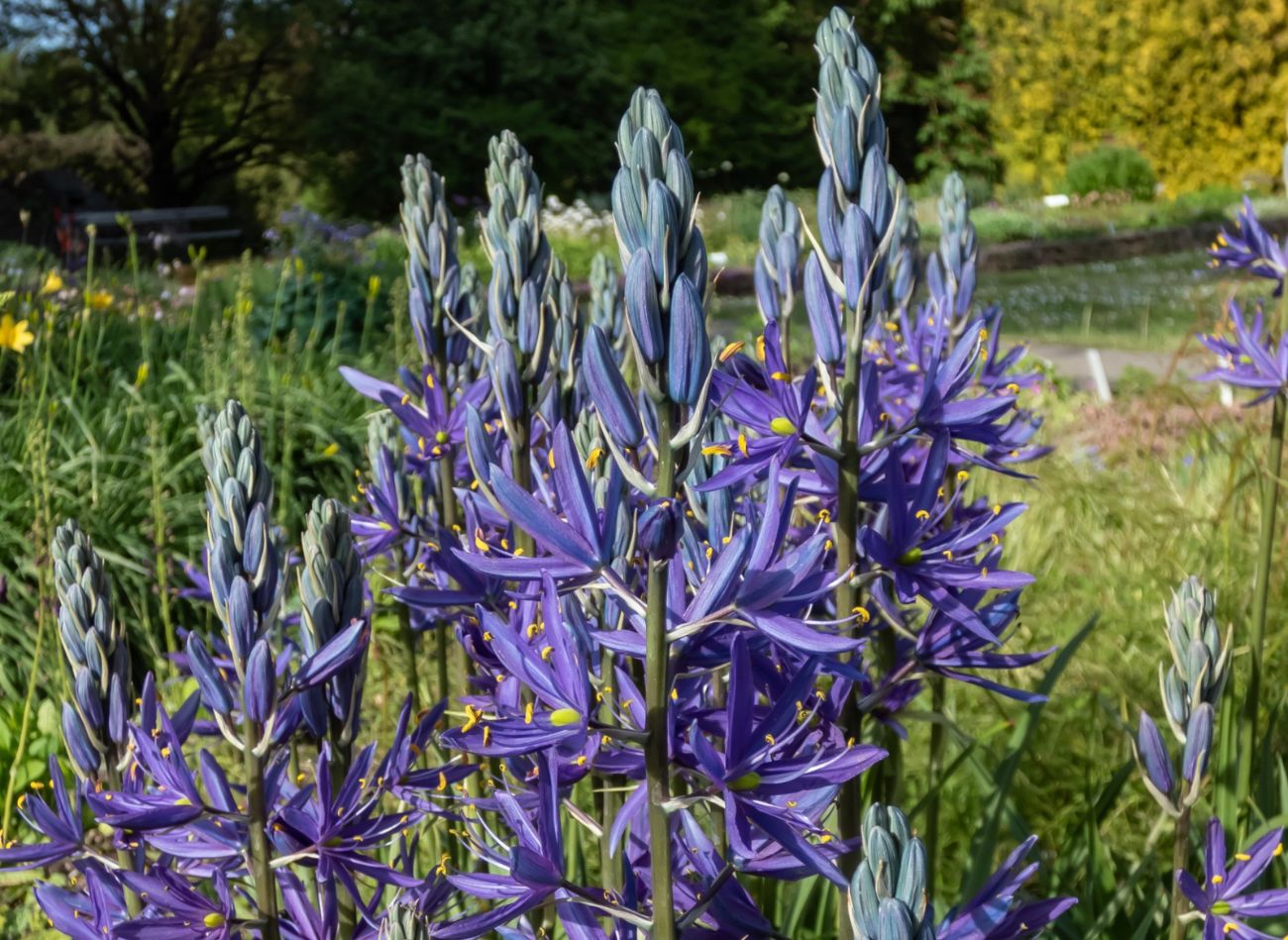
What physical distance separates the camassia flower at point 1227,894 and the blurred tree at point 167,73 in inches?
1070

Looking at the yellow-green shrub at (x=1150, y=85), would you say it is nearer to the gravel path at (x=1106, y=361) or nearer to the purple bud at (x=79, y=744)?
the gravel path at (x=1106, y=361)

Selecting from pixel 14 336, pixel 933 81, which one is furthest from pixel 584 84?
pixel 14 336

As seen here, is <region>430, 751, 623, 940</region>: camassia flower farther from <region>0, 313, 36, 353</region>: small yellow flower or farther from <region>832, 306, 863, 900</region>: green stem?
<region>0, 313, 36, 353</region>: small yellow flower

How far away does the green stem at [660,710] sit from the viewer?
1026mm

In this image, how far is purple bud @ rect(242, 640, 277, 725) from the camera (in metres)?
→ 1.28

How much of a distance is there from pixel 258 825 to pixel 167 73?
98.7 ft

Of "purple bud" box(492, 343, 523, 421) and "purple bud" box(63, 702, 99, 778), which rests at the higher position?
"purple bud" box(492, 343, 523, 421)

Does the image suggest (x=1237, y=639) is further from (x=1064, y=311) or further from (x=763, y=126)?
(x=763, y=126)

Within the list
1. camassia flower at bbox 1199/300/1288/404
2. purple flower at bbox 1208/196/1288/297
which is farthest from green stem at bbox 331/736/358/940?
purple flower at bbox 1208/196/1288/297

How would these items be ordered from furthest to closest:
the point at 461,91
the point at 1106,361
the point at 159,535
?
the point at 461,91 → the point at 1106,361 → the point at 159,535

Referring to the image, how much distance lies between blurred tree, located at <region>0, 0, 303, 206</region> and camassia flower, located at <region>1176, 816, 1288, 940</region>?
27.2 metres

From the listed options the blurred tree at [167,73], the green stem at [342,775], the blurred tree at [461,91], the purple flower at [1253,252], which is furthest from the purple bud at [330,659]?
the blurred tree at [167,73]

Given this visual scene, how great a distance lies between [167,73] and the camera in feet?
92.0

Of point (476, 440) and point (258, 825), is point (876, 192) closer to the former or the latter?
point (476, 440)
